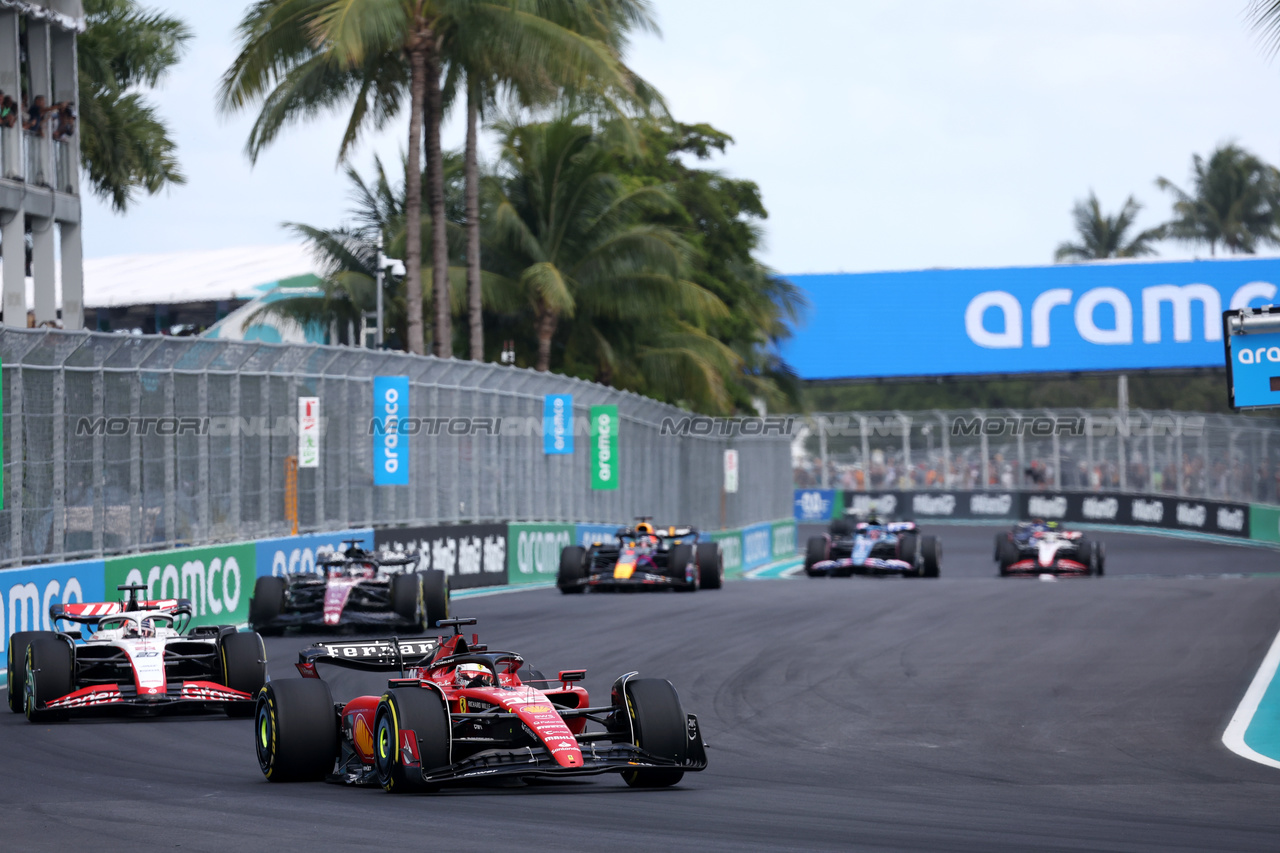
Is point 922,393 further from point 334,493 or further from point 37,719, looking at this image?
point 37,719

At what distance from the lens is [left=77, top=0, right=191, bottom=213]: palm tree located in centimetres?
2872

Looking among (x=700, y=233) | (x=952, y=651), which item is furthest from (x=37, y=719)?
(x=700, y=233)

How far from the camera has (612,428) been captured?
29938 mm

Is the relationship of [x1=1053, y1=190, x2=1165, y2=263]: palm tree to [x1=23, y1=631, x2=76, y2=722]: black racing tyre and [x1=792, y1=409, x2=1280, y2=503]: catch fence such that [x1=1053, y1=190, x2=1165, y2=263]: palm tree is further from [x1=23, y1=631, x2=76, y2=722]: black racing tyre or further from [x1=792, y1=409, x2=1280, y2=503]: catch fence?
[x1=23, y1=631, x2=76, y2=722]: black racing tyre

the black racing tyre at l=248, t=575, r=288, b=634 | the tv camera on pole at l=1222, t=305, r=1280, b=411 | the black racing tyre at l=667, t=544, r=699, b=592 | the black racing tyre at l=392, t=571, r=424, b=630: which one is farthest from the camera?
the black racing tyre at l=667, t=544, r=699, b=592

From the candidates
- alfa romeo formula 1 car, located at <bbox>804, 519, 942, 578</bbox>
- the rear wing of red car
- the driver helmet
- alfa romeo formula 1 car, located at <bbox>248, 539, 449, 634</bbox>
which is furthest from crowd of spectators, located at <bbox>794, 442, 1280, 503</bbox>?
the driver helmet

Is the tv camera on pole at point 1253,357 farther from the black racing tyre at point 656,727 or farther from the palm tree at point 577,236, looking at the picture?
the palm tree at point 577,236

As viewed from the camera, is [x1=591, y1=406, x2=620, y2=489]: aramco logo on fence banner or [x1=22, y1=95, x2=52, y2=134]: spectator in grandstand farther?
[x1=591, y1=406, x2=620, y2=489]: aramco logo on fence banner

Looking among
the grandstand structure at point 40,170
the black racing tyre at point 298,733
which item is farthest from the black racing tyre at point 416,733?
the grandstand structure at point 40,170

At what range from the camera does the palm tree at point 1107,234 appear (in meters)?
70.2

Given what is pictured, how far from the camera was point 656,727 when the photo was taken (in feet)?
26.8

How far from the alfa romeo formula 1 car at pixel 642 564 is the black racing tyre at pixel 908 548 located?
17.0 ft

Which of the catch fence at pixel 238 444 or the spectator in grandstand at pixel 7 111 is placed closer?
the catch fence at pixel 238 444

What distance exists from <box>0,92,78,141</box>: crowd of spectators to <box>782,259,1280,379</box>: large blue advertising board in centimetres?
2651
